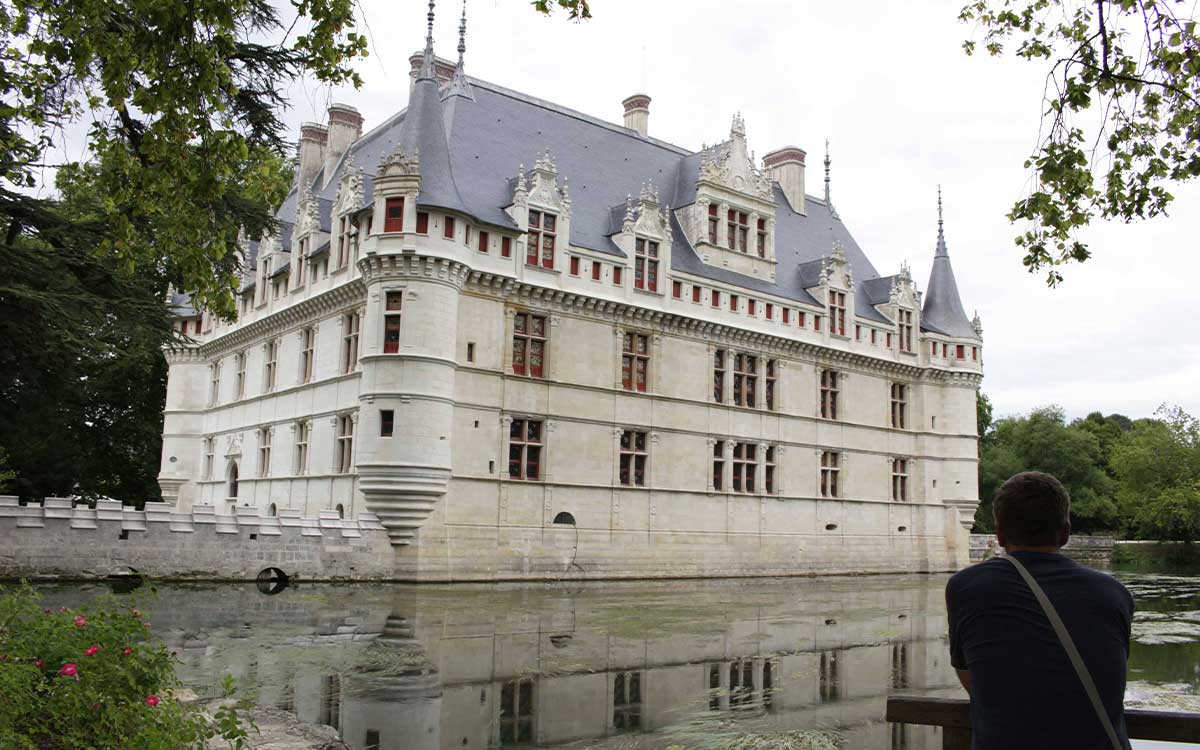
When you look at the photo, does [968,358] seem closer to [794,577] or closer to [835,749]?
[794,577]

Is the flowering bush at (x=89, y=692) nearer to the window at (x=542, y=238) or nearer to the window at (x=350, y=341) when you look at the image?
the window at (x=350, y=341)

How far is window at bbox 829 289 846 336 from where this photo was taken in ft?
112

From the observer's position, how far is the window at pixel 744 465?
1216 inches

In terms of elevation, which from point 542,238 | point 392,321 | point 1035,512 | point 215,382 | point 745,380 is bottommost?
point 1035,512

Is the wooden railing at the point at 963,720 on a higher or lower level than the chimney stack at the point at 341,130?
lower

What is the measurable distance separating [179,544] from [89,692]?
16.1 m

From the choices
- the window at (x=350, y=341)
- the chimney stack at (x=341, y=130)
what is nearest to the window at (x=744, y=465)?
the window at (x=350, y=341)

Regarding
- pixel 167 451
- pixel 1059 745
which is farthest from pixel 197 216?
pixel 167 451

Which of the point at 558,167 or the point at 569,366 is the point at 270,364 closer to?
the point at 569,366

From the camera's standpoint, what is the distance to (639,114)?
35062 mm

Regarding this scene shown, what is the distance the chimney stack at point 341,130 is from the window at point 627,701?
26.7 m

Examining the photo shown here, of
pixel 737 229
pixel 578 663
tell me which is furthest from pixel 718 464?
pixel 578 663

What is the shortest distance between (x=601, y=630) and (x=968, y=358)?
26824 millimetres

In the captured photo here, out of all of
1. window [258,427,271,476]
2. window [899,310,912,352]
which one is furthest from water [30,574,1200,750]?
window [899,310,912,352]
